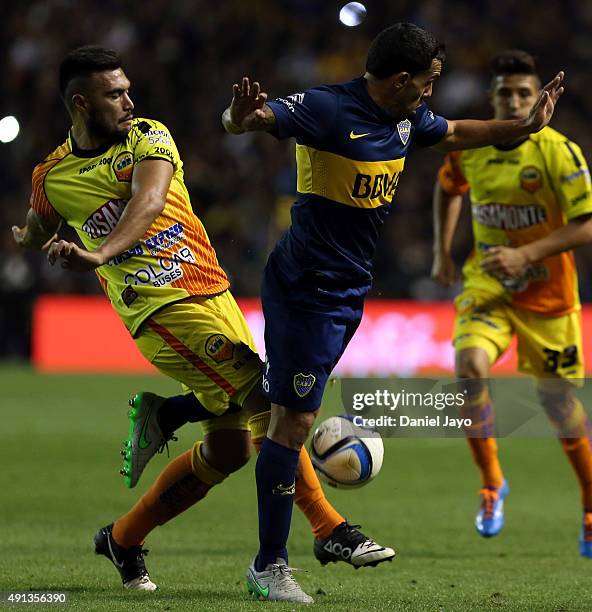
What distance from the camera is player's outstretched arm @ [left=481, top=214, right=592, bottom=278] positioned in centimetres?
675

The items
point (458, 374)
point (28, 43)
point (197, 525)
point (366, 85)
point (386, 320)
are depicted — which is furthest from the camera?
point (28, 43)

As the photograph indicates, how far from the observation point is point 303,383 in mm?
5238

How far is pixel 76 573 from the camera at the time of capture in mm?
6000

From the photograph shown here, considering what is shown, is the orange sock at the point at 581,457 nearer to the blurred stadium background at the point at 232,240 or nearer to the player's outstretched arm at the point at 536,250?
the blurred stadium background at the point at 232,240

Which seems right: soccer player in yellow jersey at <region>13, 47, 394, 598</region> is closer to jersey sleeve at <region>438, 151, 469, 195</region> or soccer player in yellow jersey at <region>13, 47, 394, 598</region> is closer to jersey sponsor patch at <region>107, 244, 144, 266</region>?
jersey sponsor patch at <region>107, 244, 144, 266</region>

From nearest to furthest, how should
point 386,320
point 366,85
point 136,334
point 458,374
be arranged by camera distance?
point 366,85 < point 136,334 < point 458,374 < point 386,320

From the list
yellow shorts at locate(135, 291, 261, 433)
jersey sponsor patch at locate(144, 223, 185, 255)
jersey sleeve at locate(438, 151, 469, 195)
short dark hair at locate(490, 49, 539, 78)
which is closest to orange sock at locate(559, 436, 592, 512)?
jersey sleeve at locate(438, 151, 469, 195)

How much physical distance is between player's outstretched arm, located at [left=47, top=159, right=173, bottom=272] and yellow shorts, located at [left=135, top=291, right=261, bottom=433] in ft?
1.64

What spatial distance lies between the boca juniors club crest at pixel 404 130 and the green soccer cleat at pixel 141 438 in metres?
1.53

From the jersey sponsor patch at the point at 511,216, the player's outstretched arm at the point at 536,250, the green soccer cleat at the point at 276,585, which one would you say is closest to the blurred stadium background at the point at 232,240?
the jersey sponsor patch at the point at 511,216

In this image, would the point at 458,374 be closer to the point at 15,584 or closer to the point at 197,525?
the point at 197,525

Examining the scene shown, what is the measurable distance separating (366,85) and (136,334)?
1405 millimetres

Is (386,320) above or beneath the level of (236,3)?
beneath

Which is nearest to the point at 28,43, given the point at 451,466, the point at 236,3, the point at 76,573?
the point at 236,3
